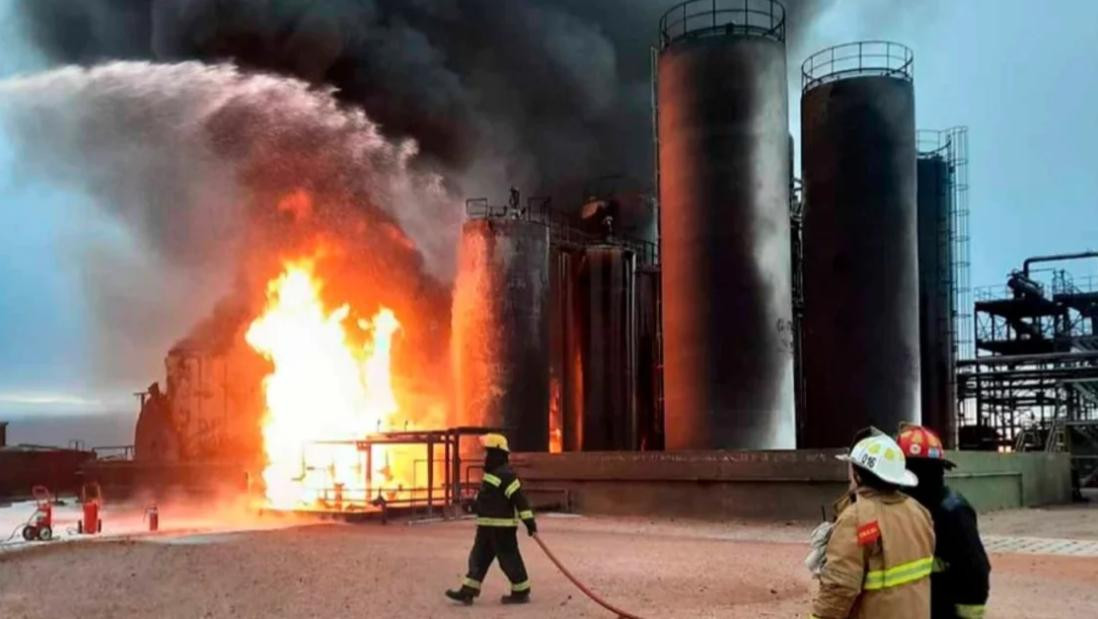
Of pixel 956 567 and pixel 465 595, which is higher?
pixel 956 567

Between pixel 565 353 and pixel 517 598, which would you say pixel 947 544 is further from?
pixel 565 353

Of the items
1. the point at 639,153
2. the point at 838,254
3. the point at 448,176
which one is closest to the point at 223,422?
the point at 448,176

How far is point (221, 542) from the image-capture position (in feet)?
50.6

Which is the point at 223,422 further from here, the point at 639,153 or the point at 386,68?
the point at 639,153

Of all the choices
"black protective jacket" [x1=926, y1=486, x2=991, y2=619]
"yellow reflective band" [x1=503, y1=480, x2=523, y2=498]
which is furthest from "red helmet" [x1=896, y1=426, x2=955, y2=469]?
"yellow reflective band" [x1=503, y1=480, x2=523, y2=498]

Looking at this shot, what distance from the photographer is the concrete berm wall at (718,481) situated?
755 inches

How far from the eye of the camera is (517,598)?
33.3ft

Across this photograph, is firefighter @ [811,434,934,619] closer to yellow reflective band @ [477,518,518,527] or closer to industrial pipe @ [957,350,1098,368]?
yellow reflective band @ [477,518,518,527]

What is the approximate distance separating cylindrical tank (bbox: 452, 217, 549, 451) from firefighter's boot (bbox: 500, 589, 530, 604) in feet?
49.0

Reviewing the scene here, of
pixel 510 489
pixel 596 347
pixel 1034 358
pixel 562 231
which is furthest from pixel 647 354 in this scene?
pixel 510 489

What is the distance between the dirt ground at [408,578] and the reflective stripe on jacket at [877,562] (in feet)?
17.8

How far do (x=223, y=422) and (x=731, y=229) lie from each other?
15.5m

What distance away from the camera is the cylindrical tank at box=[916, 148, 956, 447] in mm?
32031

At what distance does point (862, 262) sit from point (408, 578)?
54.5ft
